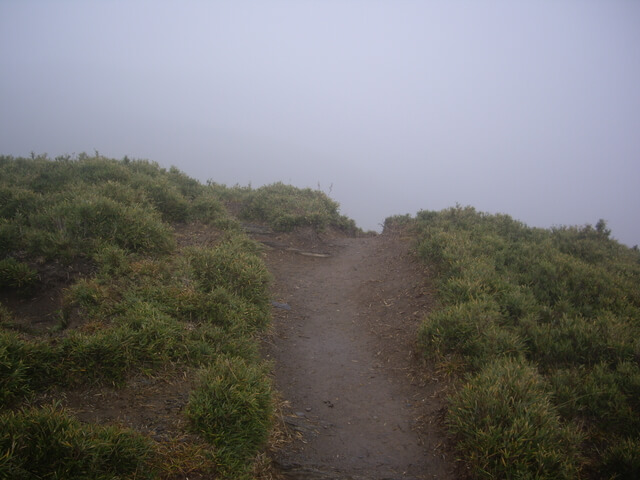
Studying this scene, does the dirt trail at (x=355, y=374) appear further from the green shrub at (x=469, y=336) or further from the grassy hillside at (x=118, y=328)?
the grassy hillside at (x=118, y=328)

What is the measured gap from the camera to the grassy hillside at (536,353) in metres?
4.34

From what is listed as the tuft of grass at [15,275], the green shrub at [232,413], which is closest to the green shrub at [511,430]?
the green shrub at [232,413]

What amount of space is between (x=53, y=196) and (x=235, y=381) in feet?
27.3

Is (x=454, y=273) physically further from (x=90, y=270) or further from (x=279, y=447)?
(x=90, y=270)

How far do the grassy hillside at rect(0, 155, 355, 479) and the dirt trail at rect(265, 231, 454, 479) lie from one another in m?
0.83

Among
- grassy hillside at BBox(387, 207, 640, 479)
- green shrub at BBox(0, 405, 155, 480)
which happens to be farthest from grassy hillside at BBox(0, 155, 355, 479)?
grassy hillside at BBox(387, 207, 640, 479)

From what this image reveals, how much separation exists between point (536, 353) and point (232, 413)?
17.9 ft

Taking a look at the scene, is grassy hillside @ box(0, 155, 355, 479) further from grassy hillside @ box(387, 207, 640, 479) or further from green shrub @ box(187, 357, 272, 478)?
grassy hillside @ box(387, 207, 640, 479)

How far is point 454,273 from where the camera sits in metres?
8.86

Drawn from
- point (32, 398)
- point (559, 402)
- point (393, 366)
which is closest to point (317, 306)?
point (393, 366)

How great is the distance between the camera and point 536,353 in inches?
260

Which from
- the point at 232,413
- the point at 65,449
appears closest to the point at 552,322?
Result: the point at 232,413

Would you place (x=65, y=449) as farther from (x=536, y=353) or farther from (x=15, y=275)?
(x=536, y=353)

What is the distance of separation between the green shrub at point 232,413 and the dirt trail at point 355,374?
54 centimetres
